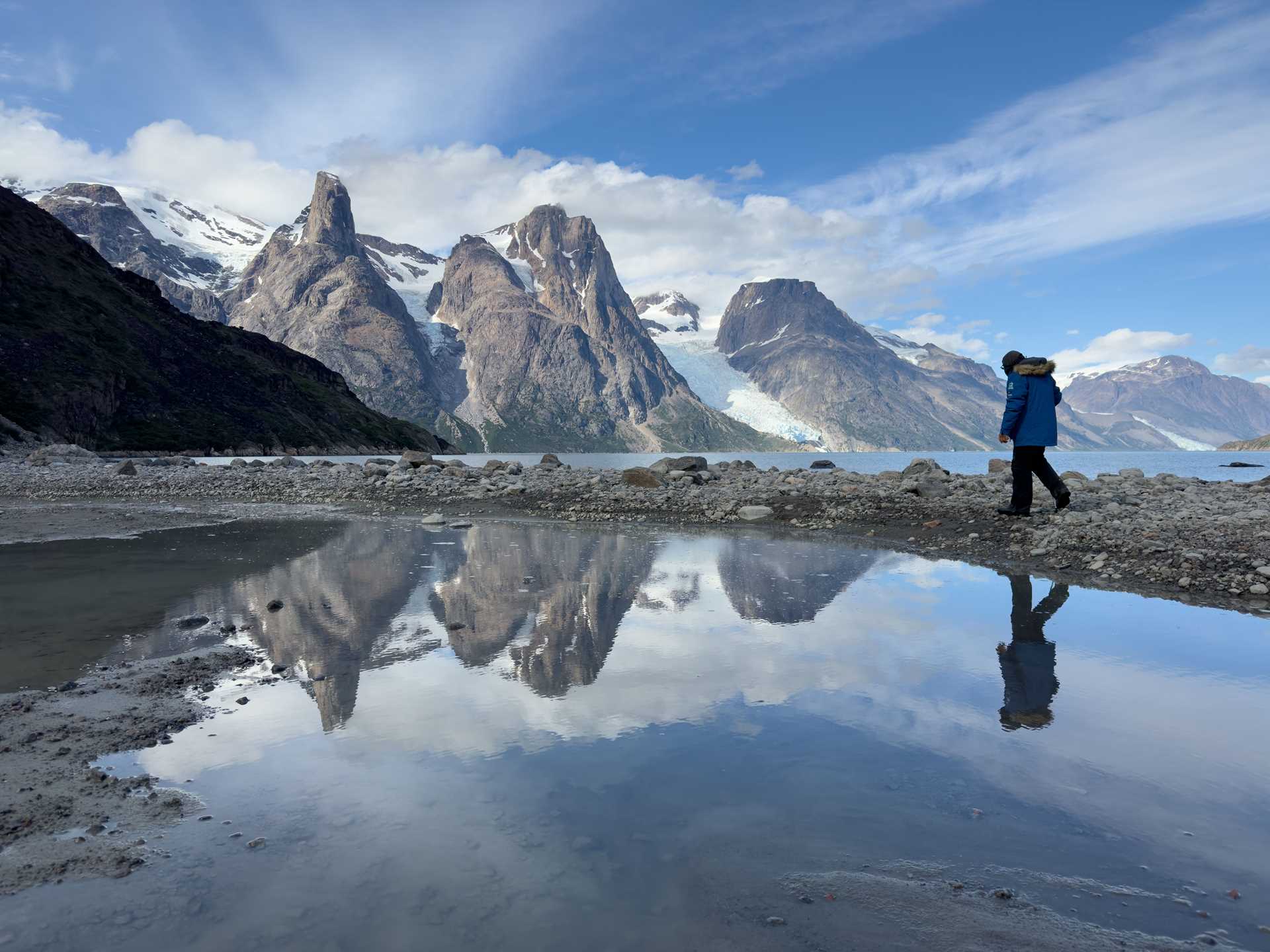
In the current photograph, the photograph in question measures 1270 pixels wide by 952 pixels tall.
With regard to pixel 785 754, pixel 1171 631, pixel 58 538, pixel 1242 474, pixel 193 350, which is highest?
pixel 193 350

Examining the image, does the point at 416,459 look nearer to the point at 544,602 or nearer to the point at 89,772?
the point at 544,602

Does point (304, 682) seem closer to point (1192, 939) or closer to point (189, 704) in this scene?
point (189, 704)

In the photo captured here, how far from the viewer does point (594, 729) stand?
557 cm

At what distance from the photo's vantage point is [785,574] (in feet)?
42.1

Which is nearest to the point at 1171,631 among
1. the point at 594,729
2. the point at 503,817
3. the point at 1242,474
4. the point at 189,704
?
the point at 594,729

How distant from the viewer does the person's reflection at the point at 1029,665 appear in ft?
19.5

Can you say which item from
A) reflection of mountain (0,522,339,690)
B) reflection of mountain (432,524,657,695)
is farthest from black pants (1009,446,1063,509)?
reflection of mountain (0,522,339,690)

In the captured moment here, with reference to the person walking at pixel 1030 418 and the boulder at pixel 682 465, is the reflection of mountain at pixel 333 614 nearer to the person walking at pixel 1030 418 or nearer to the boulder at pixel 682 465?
the person walking at pixel 1030 418

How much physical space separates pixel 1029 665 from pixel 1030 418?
10014 mm

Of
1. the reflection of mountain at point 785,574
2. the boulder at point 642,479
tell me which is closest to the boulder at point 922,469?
the boulder at point 642,479

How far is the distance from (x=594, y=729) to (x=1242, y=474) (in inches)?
3444

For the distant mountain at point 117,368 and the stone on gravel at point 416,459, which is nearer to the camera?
the stone on gravel at point 416,459

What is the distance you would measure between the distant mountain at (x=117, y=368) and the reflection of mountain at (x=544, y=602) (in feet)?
269

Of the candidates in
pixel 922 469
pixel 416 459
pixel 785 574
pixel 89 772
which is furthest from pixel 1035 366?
pixel 416 459
